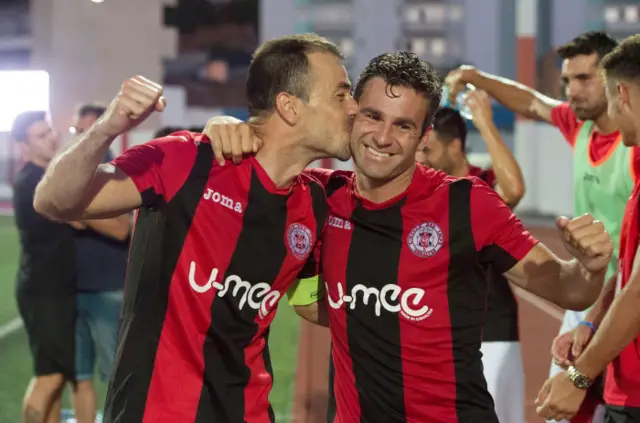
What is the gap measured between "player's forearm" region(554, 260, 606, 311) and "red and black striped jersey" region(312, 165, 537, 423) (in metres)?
0.13

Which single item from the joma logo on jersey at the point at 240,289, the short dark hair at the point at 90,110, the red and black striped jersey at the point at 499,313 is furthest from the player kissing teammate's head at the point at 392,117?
the short dark hair at the point at 90,110

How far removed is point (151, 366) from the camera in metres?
2.12

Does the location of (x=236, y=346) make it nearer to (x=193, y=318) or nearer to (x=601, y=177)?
(x=193, y=318)

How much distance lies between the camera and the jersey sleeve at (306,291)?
2.60 meters

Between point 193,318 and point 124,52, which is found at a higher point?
point 124,52

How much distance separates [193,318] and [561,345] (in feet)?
4.65

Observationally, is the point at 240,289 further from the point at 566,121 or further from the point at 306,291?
the point at 566,121

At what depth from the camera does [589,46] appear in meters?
4.12

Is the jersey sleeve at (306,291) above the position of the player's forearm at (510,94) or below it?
below

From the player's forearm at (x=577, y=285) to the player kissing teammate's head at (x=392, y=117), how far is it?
1.85 feet

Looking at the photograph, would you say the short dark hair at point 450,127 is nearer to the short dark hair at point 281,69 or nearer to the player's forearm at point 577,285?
the short dark hair at point 281,69

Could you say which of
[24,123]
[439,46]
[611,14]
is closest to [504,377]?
[24,123]

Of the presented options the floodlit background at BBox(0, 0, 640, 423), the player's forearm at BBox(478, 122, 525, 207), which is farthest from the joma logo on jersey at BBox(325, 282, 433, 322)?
the floodlit background at BBox(0, 0, 640, 423)

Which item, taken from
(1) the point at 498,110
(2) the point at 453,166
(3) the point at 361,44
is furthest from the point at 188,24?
(2) the point at 453,166
